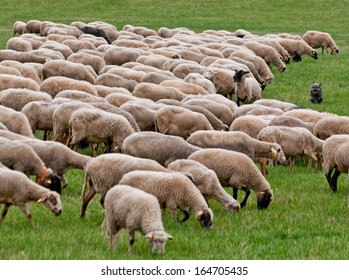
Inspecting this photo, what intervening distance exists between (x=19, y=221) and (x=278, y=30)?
38011 millimetres

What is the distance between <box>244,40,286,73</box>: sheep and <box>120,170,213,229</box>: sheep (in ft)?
63.5

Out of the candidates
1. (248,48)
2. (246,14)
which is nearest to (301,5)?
(246,14)

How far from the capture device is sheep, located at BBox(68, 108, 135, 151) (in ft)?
45.5

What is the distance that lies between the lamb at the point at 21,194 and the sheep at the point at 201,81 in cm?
1023

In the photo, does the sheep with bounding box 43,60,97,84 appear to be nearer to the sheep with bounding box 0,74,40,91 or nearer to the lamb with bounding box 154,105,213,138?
the sheep with bounding box 0,74,40,91

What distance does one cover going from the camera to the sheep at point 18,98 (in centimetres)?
1566

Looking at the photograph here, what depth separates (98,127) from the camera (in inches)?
546

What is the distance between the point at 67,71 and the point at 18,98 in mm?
4430

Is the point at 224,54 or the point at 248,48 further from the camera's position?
the point at 248,48

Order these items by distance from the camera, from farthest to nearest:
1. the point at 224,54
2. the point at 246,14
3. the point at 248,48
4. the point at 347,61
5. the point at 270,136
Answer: the point at 246,14
the point at 347,61
the point at 248,48
the point at 224,54
the point at 270,136

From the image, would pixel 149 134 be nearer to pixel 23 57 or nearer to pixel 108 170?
pixel 108 170

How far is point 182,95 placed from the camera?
58.9 ft

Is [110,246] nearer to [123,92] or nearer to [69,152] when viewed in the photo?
[69,152]

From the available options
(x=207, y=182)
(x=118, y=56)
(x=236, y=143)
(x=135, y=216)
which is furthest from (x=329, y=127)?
(x=118, y=56)
